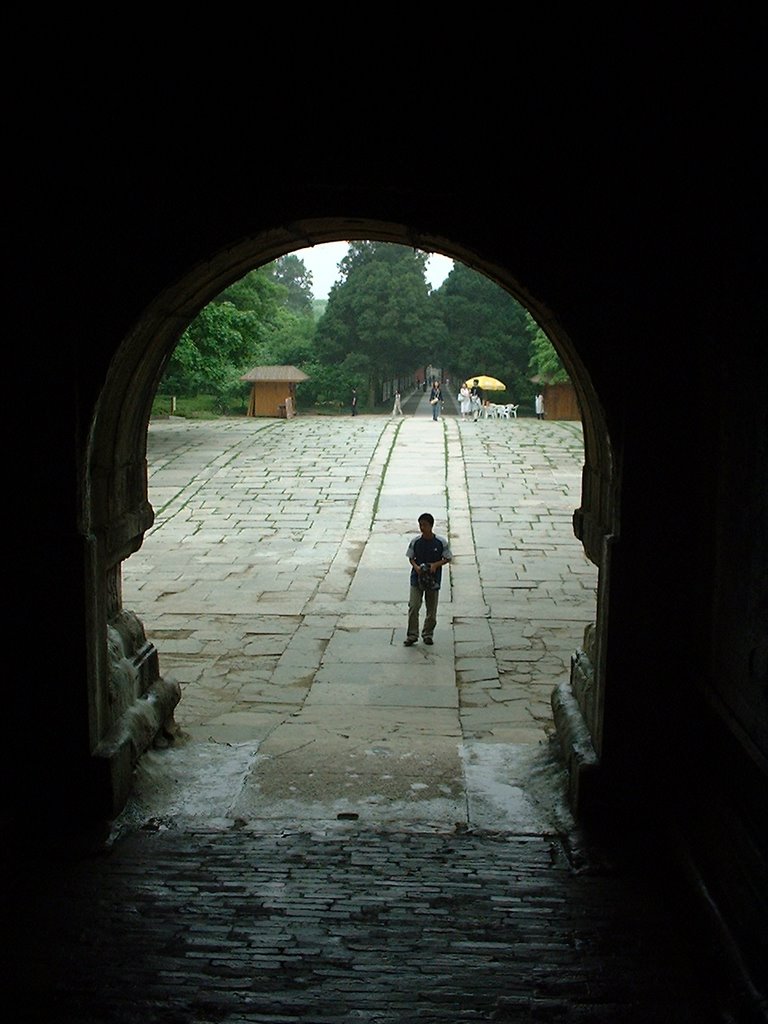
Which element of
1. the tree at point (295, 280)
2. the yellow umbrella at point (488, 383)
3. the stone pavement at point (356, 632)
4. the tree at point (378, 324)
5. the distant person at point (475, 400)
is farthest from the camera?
the tree at point (295, 280)

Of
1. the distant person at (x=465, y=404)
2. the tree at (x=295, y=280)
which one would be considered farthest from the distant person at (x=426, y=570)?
the tree at (x=295, y=280)

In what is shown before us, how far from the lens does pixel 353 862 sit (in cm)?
459

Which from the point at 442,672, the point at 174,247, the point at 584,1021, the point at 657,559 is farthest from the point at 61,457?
the point at 442,672

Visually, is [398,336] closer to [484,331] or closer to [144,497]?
[484,331]

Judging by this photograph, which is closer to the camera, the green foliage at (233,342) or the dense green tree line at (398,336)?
the green foliage at (233,342)

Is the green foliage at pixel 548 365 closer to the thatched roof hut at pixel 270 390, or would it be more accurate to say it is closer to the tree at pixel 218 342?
the thatched roof hut at pixel 270 390

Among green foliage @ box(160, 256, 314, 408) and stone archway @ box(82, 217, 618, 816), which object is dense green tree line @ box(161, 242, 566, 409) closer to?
green foliage @ box(160, 256, 314, 408)

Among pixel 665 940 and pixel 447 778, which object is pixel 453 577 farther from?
pixel 665 940

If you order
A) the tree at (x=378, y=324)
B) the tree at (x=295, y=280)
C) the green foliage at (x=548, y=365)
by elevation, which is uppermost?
the tree at (x=295, y=280)

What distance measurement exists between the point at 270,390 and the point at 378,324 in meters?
8.06

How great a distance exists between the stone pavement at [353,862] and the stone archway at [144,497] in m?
→ 0.32

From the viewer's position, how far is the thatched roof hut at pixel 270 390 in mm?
33312

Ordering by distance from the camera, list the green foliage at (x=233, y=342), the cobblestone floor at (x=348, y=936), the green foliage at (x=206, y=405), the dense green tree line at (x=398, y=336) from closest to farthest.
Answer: the cobblestone floor at (x=348, y=936) < the green foliage at (x=233, y=342) < the green foliage at (x=206, y=405) < the dense green tree line at (x=398, y=336)

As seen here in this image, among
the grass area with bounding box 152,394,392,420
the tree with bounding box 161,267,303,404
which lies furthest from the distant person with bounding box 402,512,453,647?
the grass area with bounding box 152,394,392,420
